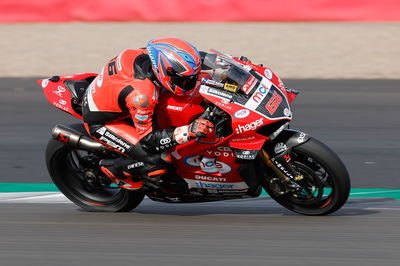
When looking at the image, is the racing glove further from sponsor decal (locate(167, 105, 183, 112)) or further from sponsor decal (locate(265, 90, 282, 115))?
sponsor decal (locate(265, 90, 282, 115))

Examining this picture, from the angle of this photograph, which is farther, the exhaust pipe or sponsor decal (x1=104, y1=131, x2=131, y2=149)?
the exhaust pipe

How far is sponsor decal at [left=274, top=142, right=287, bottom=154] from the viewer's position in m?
5.53

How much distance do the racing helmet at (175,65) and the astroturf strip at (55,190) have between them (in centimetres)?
157

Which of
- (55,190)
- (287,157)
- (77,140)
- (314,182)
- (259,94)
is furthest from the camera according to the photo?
(55,190)

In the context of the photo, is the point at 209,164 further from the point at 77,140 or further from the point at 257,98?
the point at 77,140

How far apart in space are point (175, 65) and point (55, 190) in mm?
2166

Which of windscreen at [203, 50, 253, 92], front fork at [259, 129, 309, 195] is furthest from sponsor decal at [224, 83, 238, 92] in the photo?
front fork at [259, 129, 309, 195]

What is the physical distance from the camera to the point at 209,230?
5594 millimetres
